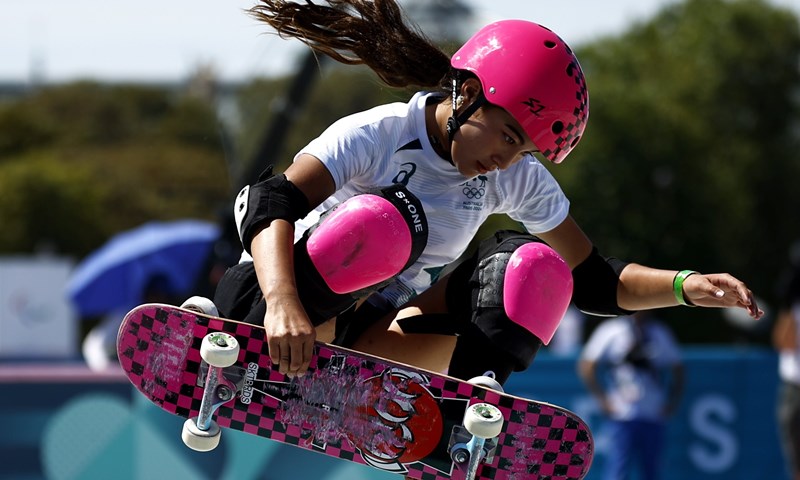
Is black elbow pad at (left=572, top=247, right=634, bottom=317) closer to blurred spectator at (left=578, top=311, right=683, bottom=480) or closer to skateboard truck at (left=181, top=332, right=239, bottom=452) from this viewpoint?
skateboard truck at (left=181, top=332, right=239, bottom=452)

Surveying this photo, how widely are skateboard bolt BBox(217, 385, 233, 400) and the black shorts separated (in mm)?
225

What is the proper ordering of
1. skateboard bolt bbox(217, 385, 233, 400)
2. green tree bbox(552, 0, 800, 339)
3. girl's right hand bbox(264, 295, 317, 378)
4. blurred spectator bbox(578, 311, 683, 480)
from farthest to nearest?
green tree bbox(552, 0, 800, 339)
blurred spectator bbox(578, 311, 683, 480)
skateboard bolt bbox(217, 385, 233, 400)
girl's right hand bbox(264, 295, 317, 378)

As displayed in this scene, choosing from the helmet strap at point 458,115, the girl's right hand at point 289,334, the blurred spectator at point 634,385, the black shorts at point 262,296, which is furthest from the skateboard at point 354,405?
the blurred spectator at point 634,385

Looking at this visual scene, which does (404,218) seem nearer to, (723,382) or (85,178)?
(723,382)

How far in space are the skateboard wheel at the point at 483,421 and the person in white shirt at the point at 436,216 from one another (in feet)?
1.18

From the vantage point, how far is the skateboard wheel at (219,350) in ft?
10.9

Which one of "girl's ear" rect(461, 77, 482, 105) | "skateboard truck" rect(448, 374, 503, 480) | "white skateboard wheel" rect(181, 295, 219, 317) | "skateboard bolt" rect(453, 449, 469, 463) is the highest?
"girl's ear" rect(461, 77, 482, 105)

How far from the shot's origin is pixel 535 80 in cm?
370

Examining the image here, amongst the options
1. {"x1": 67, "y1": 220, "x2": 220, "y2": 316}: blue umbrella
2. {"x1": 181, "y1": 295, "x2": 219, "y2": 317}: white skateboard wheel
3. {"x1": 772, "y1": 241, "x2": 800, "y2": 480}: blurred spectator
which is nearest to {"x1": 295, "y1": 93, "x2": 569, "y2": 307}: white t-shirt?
{"x1": 181, "y1": 295, "x2": 219, "y2": 317}: white skateboard wheel

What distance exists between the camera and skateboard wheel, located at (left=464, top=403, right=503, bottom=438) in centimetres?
338

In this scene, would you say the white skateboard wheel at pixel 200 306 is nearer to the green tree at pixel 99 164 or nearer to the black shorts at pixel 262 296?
the black shorts at pixel 262 296

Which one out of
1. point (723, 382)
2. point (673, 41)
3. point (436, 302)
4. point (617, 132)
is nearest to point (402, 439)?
point (436, 302)

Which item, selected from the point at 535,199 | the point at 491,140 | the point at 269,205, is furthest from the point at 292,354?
the point at 535,199

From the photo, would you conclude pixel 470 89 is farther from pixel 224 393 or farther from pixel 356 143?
pixel 224 393
